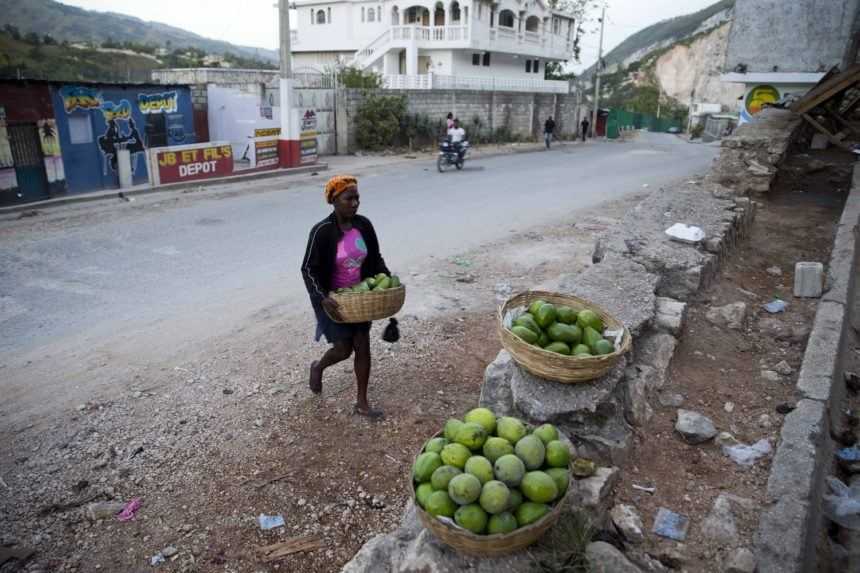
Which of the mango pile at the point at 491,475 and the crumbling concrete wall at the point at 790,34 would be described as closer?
the mango pile at the point at 491,475

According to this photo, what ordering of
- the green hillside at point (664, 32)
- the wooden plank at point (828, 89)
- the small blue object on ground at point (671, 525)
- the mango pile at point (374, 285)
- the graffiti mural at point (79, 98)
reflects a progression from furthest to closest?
1. the green hillside at point (664, 32)
2. the graffiti mural at point (79, 98)
3. the wooden plank at point (828, 89)
4. the mango pile at point (374, 285)
5. the small blue object on ground at point (671, 525)

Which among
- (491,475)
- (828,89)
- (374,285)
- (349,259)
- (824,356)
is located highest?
(828,89)

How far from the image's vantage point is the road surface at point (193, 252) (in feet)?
18.9

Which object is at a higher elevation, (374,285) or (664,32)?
(664,32)

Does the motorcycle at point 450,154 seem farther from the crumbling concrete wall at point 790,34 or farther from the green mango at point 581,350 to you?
the green mango at point 581,350

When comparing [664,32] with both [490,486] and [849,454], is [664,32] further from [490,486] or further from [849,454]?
[490,486]

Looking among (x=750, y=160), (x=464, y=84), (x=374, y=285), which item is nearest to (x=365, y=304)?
(x=374, y=285)

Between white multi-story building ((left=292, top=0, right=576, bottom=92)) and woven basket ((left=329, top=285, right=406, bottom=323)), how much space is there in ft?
89.5

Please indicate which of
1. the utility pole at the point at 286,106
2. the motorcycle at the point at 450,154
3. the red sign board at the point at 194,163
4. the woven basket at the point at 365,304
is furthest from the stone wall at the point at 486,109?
the woven basket at the point at 365,304

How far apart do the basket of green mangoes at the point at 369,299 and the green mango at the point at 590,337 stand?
1311 millimetres

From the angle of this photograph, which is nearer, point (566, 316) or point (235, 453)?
point (566, 316)

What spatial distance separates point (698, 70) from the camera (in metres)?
72.9

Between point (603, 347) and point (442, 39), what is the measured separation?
36.1 metres

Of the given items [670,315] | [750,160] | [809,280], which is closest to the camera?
[670,315]
